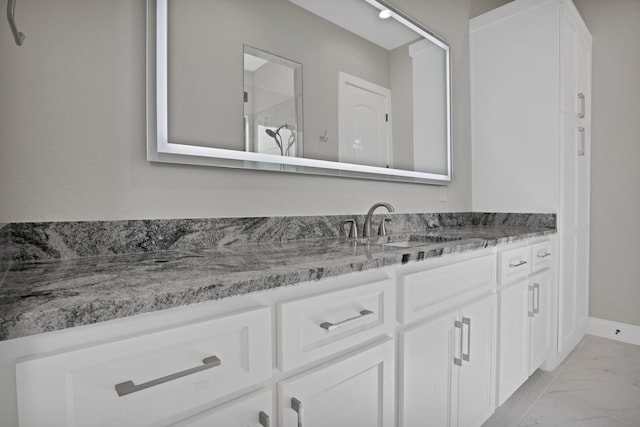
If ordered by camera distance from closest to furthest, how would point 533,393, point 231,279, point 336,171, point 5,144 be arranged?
point 231,279 → point 5,144 → point 336,171 → point 533,393

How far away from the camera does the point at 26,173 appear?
2.92 ft

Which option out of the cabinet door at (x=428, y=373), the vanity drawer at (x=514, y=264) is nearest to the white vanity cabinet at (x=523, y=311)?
the vanity drawer at (x=514, y=264)

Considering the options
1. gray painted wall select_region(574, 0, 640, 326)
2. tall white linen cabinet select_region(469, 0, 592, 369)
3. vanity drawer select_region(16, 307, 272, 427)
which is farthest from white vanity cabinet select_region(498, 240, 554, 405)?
vanity drawer select_region(16, 307, 272, 427)

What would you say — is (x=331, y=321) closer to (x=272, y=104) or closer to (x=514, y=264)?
(x=272, y=104)

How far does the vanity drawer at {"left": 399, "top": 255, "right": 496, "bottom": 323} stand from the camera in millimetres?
1015

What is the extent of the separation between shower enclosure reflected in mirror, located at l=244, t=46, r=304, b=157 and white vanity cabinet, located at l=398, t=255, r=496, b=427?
72 cm

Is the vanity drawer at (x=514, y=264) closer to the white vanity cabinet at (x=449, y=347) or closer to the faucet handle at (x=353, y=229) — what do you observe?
the white vanity cabinet at (x=449, y=347)

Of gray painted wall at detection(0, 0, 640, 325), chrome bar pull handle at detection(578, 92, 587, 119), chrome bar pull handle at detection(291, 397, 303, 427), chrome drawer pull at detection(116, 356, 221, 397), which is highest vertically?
chrome bar pull handle at detection(578, 92, 587, 119)

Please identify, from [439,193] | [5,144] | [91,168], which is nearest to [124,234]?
[91,168]

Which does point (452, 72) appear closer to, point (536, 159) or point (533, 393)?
point (536, 159)

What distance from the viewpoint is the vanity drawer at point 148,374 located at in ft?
1.53

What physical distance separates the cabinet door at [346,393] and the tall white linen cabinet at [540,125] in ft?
5.35

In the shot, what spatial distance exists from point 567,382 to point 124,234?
227 centimetres

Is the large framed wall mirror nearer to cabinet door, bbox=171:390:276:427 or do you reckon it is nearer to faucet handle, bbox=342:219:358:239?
faucet handle, bbox=342:219:358:239
